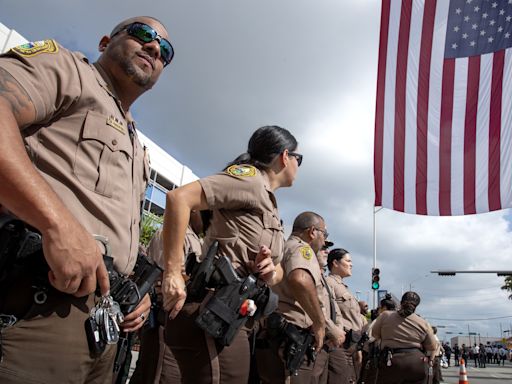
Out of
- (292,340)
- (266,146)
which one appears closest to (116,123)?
(266,146)

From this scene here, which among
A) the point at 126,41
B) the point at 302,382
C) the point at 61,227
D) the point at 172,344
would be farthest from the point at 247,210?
the point at 302,382

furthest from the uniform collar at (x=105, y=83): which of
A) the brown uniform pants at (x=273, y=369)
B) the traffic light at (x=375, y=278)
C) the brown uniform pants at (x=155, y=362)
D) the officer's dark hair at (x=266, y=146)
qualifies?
the traffic light at (x=375, y=278)

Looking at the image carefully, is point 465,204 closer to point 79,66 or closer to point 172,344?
point 172,344

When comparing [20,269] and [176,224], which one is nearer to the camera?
[20,269]

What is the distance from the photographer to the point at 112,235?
1.61 meters

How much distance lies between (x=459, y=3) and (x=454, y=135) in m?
2.50

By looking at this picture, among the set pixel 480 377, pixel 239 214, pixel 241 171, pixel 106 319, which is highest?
pixel 241 171

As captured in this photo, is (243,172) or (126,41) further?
(243,172)

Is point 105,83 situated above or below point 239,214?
above

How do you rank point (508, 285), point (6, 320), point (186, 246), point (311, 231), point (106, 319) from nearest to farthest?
point (6, 320) < point (106, 319) < point (186, 246) < point (311, 231) < point (508, 285)

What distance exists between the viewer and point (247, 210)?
2.65 metres

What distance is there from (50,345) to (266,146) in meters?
2.11

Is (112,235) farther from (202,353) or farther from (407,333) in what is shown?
(407,333)

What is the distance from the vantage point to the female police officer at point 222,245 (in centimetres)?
232
